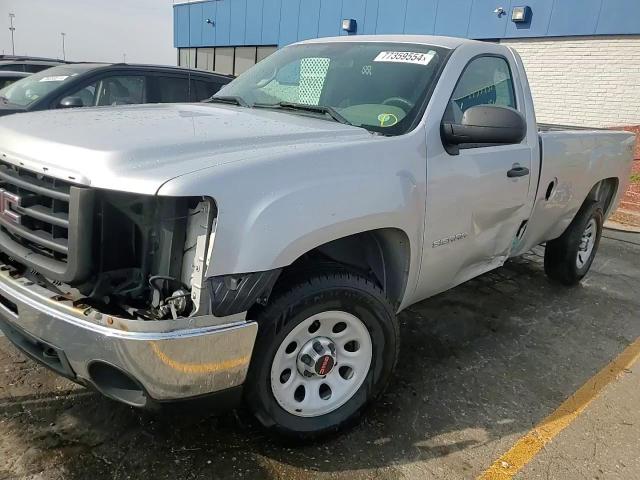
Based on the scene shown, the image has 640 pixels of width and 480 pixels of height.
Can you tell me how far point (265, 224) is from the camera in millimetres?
2090

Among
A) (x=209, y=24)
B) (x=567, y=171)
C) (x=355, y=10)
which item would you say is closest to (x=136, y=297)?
(x=567, y=171)

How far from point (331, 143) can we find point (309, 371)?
3.42 ft

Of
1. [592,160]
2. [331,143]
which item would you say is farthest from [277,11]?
[331,143]

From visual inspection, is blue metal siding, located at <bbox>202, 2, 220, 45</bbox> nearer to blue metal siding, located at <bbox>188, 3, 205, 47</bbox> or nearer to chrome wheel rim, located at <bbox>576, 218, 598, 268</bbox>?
blue metal siding, located at <bbox>188, 3, 205, 47</bbox>

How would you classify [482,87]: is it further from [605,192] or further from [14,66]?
[14,66]

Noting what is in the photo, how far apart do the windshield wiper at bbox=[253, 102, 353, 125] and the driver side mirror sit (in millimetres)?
549

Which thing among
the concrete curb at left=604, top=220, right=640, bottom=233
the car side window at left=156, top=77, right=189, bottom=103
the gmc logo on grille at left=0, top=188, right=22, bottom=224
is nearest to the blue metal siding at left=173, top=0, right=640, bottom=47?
the concrete curb at left=604, top=220, right=640, bottom=233

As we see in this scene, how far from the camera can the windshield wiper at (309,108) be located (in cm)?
305

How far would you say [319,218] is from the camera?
2.28 metres

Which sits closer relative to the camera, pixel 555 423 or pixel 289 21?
pixel 555 423

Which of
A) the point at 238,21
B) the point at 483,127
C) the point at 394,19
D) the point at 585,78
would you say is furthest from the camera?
the point at 238,21

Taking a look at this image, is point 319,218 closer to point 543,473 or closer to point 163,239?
point 163,239

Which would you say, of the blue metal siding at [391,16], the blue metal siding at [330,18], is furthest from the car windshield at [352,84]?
the blue metal siding at [330,18]

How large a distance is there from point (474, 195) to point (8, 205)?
236 centimetres
